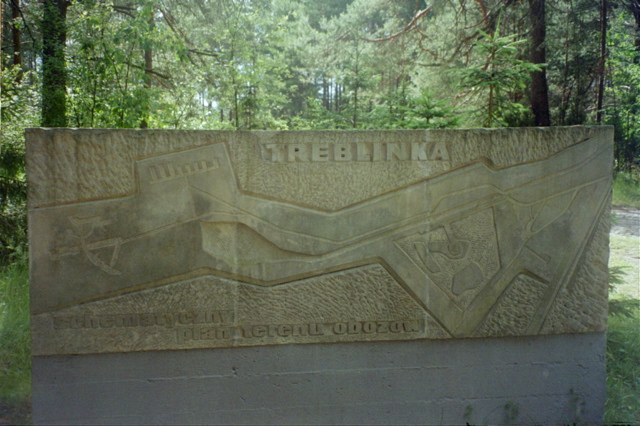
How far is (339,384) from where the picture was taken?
3102mm

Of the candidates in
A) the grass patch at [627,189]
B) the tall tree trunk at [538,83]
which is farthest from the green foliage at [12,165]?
the grass patch at [627,189]

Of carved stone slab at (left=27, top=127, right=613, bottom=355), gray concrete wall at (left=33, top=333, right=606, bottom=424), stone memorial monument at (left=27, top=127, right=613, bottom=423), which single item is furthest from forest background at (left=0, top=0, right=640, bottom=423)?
carved stone slab at (left=27, top=127, right=613, bottom=355)

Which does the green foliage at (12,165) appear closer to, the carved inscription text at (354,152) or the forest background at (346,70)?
the forest background at (346,70)

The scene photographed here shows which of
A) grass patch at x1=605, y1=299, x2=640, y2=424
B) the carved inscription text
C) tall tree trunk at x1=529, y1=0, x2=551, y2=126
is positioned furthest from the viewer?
tall tree trunk at x1=529, y1=0, x2=551, y2=126

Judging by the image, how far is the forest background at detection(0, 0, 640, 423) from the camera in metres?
5.36

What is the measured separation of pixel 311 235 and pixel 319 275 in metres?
0.27

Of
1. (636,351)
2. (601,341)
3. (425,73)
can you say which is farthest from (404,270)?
(425,73)

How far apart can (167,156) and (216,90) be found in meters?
7.83

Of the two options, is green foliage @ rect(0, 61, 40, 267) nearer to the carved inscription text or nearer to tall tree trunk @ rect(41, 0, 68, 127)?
tall tree trunk @ rect(41, 0, 68, 127)

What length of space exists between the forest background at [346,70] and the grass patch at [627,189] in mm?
55

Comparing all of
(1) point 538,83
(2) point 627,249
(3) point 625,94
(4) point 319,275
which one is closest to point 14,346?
(4) point 319,275

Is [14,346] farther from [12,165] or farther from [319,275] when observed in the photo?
[319,275]

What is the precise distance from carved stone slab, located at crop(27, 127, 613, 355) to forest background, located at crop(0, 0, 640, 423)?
1.57 m

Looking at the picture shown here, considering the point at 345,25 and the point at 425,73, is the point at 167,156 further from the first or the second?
the point at 345,25
